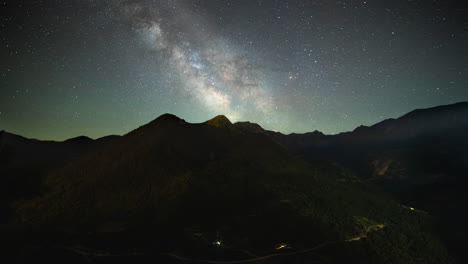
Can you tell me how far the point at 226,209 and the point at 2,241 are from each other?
53.4 metres

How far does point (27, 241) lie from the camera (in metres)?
53.4

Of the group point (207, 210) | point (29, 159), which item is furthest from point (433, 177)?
point (29, 159)

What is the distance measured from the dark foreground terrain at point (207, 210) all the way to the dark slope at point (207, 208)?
0.40m

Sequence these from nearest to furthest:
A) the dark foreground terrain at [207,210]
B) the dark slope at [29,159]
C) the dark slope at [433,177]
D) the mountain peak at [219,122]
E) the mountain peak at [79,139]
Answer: the dark foreground terrain at [207,210] → the dark slope at [433,177] → the dark slope at [29,159] → the mountain peak at [219,122] → the mountain peak at [79,139]

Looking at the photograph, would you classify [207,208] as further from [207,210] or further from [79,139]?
[79,139]

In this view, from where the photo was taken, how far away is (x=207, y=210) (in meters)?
72.3

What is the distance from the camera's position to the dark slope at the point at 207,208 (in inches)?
2176

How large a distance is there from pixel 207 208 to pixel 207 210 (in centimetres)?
105

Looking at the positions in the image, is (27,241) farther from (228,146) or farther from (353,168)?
(353,168)

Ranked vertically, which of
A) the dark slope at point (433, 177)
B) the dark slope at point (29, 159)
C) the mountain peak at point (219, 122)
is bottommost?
the dark slope at point (433, 177)

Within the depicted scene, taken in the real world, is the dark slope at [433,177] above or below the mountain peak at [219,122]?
below

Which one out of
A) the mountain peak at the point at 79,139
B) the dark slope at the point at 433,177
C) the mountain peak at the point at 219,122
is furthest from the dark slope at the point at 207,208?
the mountain peak at the point at 79,139

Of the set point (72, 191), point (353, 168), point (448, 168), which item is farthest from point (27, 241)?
point (448, 168)

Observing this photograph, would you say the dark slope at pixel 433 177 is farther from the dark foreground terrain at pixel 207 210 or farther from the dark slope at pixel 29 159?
the dark slope at pixel 29 159
